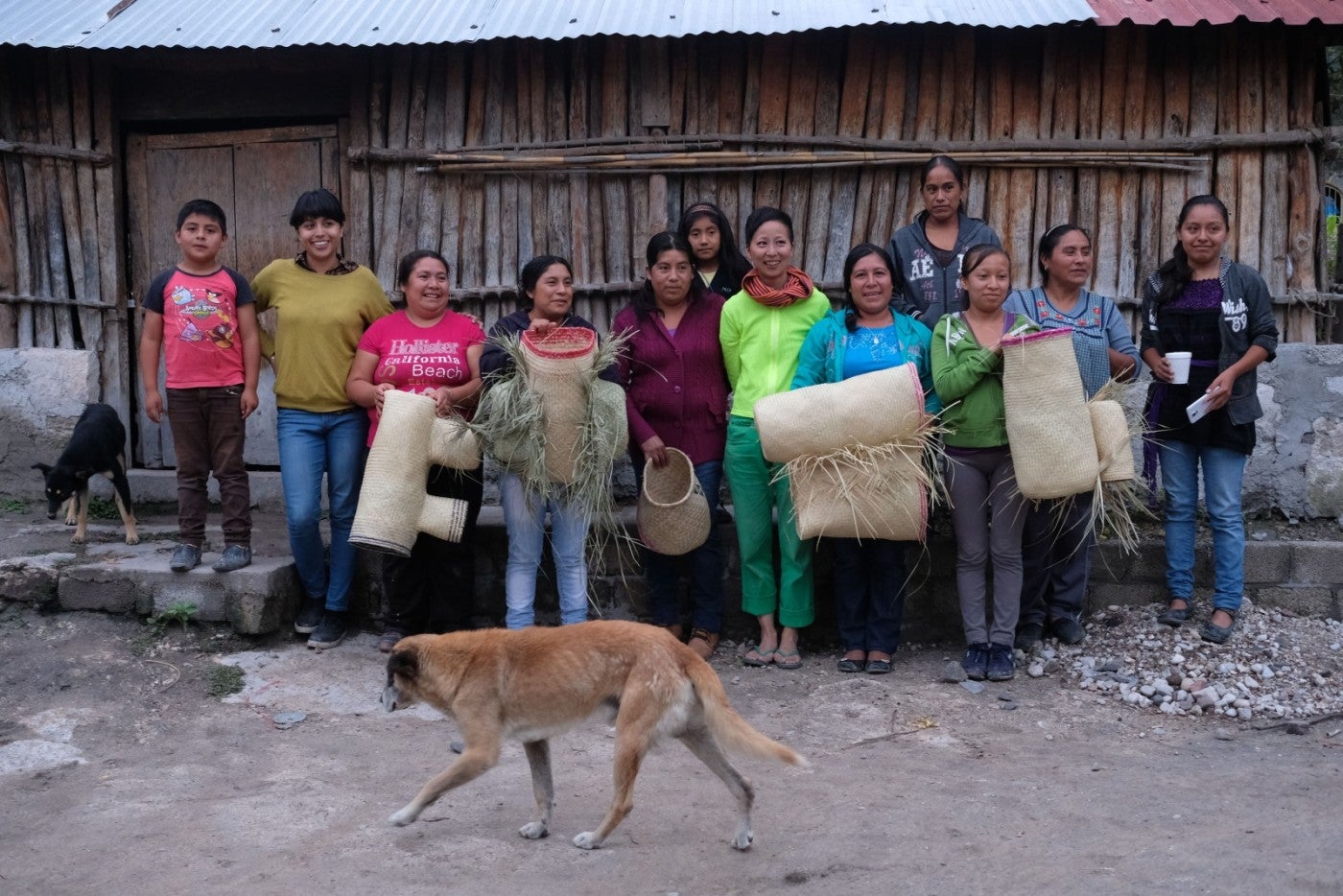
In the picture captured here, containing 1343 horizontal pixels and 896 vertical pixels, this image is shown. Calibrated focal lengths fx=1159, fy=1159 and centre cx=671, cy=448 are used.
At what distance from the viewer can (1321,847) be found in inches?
133

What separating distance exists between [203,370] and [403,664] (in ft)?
7.64

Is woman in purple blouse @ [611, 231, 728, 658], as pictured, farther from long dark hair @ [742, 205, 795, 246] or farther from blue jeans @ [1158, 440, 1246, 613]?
blue jeans @ [1158, 440, 1246, 613]

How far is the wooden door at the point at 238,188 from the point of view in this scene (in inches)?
272

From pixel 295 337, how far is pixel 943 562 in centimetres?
A: 323

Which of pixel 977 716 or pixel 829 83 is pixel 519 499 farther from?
pixel 829 83

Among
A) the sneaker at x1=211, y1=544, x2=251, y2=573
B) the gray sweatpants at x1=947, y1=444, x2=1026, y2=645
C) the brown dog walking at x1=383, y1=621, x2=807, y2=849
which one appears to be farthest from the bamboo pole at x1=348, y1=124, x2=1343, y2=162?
the brown dog walking at x1=383, y1=621, x2=807, y2=849

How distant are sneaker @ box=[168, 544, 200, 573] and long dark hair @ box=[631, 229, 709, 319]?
231cm

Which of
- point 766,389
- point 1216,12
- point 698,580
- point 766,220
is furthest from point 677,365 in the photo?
point 1216,12

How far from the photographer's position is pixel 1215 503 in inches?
206

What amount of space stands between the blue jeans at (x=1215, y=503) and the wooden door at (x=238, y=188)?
4868mm

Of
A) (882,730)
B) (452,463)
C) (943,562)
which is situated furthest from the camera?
(943,562)

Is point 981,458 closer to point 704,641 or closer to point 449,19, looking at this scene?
point 704,641

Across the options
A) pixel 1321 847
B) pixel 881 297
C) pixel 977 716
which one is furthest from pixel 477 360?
pixel 1321 847

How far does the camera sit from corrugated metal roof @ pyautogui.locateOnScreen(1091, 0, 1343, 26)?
568 centimetres
